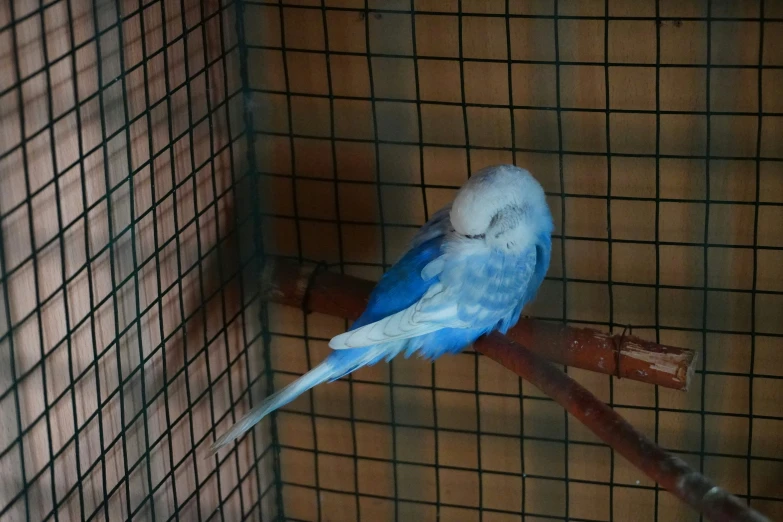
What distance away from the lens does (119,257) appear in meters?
1.17

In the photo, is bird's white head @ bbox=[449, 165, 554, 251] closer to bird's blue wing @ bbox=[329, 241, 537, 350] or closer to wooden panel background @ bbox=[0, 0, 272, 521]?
bird's blue wing @ bbox=[329, 241, 537, 350]

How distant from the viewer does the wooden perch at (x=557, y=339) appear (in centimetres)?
120

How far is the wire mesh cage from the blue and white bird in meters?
0.15

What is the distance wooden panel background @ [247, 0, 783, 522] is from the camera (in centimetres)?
129

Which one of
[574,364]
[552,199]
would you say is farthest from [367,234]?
[574,364]

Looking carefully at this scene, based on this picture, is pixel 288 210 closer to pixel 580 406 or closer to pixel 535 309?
pixel 535 309

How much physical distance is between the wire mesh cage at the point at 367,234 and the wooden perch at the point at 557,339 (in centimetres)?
9

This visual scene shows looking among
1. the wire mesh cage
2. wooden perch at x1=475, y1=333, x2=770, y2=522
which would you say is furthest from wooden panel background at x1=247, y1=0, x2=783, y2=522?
wooden perch at x1=475, y1=333, x2=770, y2=522

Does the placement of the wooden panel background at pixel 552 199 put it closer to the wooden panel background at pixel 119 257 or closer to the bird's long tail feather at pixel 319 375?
the wooden panel background at pixel 119 257

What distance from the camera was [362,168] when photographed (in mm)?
1443

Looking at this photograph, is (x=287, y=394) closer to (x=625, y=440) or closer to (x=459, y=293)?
(x=459, y=293)

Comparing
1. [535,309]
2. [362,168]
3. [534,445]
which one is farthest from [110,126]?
[534,445]

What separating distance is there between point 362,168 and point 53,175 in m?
0.50

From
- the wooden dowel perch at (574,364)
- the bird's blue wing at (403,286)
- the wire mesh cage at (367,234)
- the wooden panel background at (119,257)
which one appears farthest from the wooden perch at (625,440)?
the wooden panel background at (119,257)
